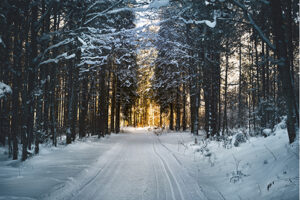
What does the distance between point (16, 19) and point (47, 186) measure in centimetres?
728

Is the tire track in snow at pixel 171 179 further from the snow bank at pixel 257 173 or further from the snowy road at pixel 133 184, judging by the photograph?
the snow bank at pixel 257 173

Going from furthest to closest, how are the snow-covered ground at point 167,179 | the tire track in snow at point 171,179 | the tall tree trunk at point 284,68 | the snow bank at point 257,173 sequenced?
the tall tree trunk at point 284,68 < the tire track in snow at point 171,179 < the snow-covered ground at point 167,179 < the snow bank at point 257,173

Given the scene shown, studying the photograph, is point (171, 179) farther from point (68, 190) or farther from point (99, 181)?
point (68, 190)

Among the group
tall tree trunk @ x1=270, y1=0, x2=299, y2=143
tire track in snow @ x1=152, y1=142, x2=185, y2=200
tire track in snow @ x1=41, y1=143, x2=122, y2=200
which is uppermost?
tall tree trunk @ x1=270, y1=0, x2=299, y2=143

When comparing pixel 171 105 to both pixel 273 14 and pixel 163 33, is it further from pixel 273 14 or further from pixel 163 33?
pixel 273 14

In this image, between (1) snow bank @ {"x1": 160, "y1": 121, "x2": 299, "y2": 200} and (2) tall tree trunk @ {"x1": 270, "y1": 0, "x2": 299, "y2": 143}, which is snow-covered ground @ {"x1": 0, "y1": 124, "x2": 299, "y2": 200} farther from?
(2) tall tree trunk @ {"x1": 270, "y1": 0, "x2": 299, "y2": 143}

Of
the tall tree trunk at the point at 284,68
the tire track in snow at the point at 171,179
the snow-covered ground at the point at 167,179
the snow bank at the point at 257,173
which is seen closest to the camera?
the snow bank at the point at 257,173

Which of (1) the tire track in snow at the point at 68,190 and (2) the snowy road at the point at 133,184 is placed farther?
(2) the snowy road at the point at 133,184

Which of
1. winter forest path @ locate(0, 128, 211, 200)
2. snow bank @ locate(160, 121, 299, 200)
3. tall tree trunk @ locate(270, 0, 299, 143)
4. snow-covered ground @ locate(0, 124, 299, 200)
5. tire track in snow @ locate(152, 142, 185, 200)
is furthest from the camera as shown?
tall tree trunk @ locate(270, 0, 299, 143)

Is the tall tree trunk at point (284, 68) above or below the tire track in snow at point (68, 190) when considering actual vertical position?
above

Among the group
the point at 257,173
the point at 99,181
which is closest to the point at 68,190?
the point at 99,181

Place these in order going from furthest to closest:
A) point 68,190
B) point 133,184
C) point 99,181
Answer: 1. point 99,181
2. point 133,184
3. point 68,190

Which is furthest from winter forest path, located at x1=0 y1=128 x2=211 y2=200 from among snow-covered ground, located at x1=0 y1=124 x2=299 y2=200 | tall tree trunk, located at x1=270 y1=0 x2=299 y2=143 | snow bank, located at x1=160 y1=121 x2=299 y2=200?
tall tree trunk, located at x1=270 y1=0 x2=299 y2=143

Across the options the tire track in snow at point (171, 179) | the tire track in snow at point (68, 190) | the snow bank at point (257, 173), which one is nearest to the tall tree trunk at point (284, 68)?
the snow bank at point (257, 173)
